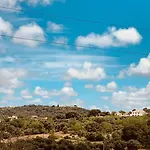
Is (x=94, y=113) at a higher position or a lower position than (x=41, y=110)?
lower

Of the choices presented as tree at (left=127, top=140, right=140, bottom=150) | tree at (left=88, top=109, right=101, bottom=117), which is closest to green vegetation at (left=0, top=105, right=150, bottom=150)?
tree at (left=127, top=140, right=140, bottom=150)

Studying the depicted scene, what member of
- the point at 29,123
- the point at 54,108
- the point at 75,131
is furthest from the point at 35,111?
the point at 75,131

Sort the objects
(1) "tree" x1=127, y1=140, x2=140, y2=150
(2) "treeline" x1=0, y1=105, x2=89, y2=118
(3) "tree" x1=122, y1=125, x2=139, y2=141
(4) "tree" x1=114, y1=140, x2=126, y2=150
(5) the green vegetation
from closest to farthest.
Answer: (5) the green vegetation, (1) "tree" x1=127, y1=140, x2=140, y2=150, (4) "tree" x1=114, y1=140, x2=126, y2=150, (3) "tree" x1=122, y1=125, x2=139, y2=141, (2) "treeline" x1=0, y1=105, x2=89, y2=118

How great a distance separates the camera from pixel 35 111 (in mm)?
155875

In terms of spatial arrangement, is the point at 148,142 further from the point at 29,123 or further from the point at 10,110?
the point at 10,110

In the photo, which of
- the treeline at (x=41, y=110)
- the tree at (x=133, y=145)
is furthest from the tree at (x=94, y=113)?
the tree at (x=133, y=145)

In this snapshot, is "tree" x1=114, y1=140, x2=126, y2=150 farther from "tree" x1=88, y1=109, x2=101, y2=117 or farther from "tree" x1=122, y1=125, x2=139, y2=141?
"tree" x1=88, y1=109, x2=101, y2=117

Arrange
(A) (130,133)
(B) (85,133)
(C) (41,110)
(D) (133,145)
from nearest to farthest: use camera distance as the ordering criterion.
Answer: (D) (133,145) → (A) (130,133) → (B) (85,133) → (C) (41,110)

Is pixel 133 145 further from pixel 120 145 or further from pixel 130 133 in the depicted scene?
pixel 130 133

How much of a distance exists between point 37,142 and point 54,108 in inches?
3843

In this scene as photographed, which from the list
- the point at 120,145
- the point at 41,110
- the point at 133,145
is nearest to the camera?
the point at 133,145

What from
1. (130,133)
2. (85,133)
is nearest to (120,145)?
(130,133)

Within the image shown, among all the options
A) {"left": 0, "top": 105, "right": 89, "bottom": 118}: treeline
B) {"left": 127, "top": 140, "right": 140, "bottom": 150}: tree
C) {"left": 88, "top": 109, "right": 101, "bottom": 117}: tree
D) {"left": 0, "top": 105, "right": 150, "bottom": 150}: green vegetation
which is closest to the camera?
{"left": 0, "top": 105, "right": 150, "bottom": 150}: green vegetation

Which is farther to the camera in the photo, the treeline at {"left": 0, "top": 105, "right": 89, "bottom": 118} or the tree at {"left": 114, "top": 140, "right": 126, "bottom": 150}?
the treeline at {"left": 0, "top": 105, "right": 89, "bottom": 118}
